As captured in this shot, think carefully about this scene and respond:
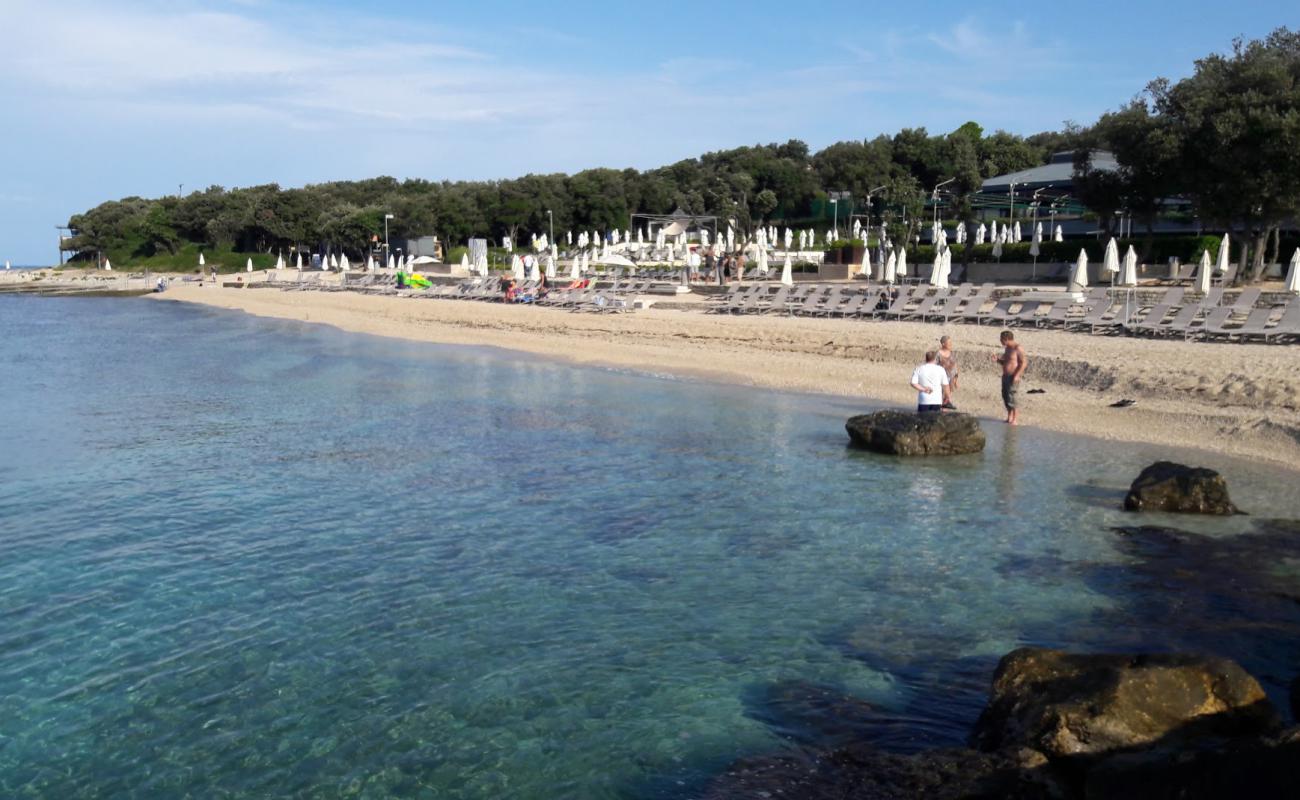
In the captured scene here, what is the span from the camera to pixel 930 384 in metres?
14.0

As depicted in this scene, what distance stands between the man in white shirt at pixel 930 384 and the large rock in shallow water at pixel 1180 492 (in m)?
3.34

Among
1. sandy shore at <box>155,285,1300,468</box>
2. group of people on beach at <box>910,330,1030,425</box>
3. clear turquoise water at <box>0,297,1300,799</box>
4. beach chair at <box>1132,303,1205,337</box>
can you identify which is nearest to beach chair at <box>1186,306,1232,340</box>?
beach chair at <box>1132,303,1205,337</box>

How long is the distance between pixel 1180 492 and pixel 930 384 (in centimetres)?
383

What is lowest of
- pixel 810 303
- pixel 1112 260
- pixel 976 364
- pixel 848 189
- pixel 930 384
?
pixel 976 364

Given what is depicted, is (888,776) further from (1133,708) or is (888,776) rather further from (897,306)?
(897,306)

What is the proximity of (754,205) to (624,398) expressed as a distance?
54.2 m

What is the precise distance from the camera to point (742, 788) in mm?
5473

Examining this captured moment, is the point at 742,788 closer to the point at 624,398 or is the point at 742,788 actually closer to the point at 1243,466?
the point at 1243,466

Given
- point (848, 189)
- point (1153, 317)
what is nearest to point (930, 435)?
point (1153, 317)

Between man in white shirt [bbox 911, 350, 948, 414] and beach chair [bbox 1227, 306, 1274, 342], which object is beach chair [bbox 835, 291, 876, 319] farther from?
man in white shirt [bbox 911, 350, 948, 414]

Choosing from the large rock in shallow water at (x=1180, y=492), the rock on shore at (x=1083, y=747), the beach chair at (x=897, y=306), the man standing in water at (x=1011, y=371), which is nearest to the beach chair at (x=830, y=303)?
the beach chair at (x=897, y=306)

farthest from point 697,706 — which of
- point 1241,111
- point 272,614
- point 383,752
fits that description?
point 1241,111

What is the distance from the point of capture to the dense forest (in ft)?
97.0

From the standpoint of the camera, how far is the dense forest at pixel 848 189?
1164 inches
